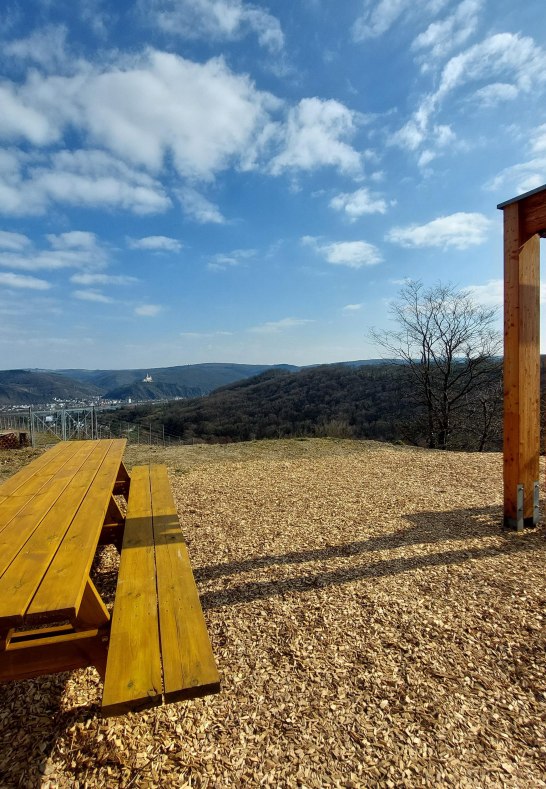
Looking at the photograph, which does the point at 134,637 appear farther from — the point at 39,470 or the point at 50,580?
the point at 39,470

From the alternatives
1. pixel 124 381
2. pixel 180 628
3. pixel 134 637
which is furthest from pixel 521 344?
pixel 124 381

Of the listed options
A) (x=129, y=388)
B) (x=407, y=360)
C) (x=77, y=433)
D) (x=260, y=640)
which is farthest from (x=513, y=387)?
(x=129, y=388)

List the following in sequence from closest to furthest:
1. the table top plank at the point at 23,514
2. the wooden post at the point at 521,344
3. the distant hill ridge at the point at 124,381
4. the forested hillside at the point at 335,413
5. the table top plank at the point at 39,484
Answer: the table top plank at the point at 23,514, the table top plank at the point at 39,484, the wooden post at the point at 521,344, the forested hillside at the point at 335,413, the distant hill ridge at the point at 124,381

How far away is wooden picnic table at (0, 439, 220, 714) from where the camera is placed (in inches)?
56.7

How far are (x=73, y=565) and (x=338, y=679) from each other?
4.79 feet

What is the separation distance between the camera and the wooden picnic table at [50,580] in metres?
1.53

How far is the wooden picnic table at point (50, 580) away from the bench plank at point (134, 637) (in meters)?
0.12

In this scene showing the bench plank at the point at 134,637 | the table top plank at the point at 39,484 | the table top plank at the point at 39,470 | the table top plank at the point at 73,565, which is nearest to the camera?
the bench plank at the point at 134,637

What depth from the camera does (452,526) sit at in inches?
170

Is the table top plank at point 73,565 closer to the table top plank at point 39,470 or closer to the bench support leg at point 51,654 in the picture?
the bench support leg at point 51,654

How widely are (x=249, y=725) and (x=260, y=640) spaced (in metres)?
0.63

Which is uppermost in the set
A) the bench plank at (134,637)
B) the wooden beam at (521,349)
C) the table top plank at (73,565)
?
the wooden beam at (521,349)

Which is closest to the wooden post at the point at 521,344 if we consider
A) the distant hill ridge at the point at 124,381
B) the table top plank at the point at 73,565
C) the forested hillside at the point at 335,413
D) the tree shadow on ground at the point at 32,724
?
the table top plank at the point at 73,565

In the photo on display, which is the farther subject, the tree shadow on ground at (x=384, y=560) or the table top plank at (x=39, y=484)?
the tree shadow on ground at (x=384, y=560)
